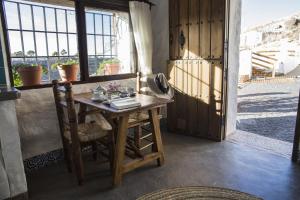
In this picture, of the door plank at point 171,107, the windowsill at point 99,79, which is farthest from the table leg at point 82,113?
the door plank at point 171,107

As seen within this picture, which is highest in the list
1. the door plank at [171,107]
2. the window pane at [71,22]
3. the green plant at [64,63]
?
the window pane at [71,22]

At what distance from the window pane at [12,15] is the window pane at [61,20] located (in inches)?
17.2

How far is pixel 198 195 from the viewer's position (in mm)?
892

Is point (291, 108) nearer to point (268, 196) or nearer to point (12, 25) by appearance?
point (268, 196)

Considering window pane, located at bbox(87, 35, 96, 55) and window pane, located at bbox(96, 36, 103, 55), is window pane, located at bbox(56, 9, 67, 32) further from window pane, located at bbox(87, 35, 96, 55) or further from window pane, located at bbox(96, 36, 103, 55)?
window pane, located at bbox(96, 36, 103, 55)

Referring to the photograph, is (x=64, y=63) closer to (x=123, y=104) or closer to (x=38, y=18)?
(x=38, y=18)

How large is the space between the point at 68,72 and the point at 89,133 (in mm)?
980

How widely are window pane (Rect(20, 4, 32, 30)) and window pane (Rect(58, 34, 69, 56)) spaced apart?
1.11 feet

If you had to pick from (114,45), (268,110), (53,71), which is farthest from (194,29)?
(268,110)

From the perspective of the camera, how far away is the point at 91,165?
250 cm

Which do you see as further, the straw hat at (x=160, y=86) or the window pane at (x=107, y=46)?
the window pane at (x=107, y=46)

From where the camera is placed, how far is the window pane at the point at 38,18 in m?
2.51

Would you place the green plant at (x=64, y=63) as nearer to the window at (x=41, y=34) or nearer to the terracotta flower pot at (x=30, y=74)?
the window at (x=41, y=34)

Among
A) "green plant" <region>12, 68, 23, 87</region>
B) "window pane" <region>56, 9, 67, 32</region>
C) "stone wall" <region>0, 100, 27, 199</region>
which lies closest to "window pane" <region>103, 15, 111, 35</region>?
"window pane" <region>56, 9, 67, 32</region>
